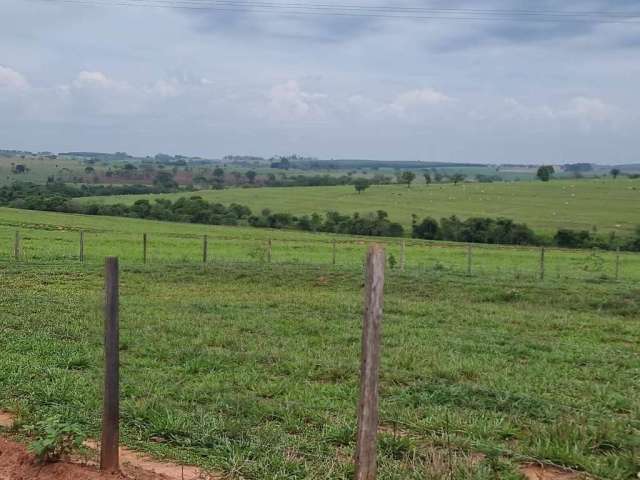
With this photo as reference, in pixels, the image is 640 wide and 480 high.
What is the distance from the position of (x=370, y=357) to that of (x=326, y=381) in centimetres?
363

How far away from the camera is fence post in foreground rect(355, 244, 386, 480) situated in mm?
4148

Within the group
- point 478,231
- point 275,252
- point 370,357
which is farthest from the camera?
point 478,231

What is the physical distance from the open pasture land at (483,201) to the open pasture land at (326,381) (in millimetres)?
45972

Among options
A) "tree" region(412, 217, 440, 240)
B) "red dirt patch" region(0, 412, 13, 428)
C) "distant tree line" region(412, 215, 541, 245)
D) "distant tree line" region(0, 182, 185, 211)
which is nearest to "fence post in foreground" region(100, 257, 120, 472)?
"red dirt patch" region(0, 412, 13, 428)

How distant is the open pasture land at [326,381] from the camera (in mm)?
5254

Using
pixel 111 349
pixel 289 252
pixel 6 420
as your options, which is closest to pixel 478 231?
pixel 289 252

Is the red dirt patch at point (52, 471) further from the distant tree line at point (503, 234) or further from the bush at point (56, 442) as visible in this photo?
the distant tree line at point (503, 234)

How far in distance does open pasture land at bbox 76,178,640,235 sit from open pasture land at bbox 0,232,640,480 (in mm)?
45972

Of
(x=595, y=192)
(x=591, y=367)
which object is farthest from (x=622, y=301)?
(x=595, y=192)

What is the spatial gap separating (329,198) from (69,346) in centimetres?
7756

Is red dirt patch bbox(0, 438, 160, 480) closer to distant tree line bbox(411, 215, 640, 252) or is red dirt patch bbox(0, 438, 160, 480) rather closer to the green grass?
the green grass

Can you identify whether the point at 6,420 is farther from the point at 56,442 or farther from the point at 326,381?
the point at 326,381

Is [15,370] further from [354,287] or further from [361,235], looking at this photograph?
[361,235]

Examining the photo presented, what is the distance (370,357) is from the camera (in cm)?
418
